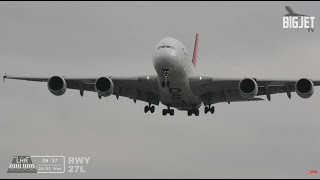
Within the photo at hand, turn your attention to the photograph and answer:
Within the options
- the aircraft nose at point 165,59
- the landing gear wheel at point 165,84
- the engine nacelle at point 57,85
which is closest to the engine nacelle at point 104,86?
the engine nacelle at point 57,85

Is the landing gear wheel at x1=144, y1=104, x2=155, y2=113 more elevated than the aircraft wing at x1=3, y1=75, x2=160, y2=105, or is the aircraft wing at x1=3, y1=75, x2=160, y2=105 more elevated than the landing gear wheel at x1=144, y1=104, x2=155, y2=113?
the aircraft wing at x1=3, y1=75, x2=160, y2=105

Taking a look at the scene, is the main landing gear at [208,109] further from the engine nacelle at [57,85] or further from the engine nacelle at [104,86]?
the engine nacelle at [57,85]

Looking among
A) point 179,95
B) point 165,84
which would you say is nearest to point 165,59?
point 165,84

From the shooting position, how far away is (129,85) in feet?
176

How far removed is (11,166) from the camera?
49781 millimetres

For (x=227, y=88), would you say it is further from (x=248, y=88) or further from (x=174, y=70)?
(x=174, y=70)

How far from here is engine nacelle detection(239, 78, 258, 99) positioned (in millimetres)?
50062

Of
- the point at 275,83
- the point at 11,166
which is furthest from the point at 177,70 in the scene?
the point at 11,166

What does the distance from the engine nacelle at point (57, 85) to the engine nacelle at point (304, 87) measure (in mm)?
14461

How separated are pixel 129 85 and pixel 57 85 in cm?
483

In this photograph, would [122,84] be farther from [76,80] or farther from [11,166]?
[11,166]

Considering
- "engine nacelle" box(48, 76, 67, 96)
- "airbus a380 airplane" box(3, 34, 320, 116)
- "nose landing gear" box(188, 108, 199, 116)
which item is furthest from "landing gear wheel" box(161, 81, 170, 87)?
"nose landing gear" box(188, 108, 199, 116)

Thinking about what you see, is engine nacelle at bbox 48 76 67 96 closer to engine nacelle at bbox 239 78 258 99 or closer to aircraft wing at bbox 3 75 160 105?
aircraft wing at bbox 3 75 160 105

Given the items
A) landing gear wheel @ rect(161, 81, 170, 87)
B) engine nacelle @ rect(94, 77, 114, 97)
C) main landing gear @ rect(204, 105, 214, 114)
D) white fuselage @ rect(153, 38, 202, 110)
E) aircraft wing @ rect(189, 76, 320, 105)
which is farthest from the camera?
main landing gear @ rect(204, 105, 214, 114)
